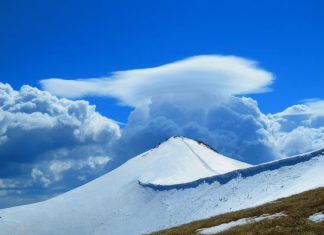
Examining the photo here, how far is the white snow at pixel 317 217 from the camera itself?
29.3 meters

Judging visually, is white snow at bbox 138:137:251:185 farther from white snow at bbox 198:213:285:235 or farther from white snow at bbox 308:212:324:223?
white snow at bbox 308:212:324:223

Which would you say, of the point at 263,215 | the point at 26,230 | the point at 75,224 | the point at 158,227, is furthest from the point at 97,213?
the point at 263,215

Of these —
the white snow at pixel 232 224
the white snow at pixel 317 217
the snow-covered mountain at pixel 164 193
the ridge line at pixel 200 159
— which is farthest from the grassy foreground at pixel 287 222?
the ridge line at pixel 200 159

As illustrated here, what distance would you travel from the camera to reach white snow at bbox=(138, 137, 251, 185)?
130 meters

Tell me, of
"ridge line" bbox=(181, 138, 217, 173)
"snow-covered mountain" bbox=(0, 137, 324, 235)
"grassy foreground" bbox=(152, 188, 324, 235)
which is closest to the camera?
"grassy foreground" bbox=(152, 188, 324, 235)

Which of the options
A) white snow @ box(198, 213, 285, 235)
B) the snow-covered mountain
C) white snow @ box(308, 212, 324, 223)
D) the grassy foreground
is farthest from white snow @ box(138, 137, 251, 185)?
white snow @ box(308, 212, 324, 223)

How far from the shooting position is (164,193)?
380 ft

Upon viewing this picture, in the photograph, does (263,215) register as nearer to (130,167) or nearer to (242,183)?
(242,183)

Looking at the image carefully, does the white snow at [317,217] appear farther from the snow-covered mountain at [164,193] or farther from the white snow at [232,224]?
the snow-covered mountain at [164,193]

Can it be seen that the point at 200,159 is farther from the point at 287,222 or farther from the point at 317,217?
the point at 287,222

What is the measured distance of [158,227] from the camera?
95.0 m

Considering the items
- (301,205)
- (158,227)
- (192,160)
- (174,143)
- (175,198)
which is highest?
(174,143)

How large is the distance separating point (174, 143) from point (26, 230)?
220ft

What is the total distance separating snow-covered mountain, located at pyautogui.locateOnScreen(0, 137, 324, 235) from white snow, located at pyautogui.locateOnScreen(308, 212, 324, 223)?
33108 millimetres
